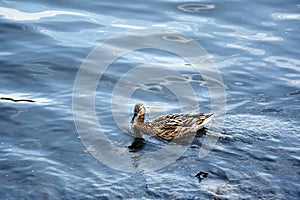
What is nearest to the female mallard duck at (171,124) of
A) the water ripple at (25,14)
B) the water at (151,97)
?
Answer: the water at (151,97)

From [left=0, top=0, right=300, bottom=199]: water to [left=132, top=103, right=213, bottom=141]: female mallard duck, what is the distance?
278 mm

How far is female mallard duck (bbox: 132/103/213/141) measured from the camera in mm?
12266

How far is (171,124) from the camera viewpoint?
40.5 ft

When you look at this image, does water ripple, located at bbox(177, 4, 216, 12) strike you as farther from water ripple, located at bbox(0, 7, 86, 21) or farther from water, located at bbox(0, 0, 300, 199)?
water ripple, located at bbox(0, 7, 86, 21)

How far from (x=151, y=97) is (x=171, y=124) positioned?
75.2 inches

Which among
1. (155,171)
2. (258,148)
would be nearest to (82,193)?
(155,171)

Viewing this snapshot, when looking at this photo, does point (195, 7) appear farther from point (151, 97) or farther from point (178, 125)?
point (178, 125)

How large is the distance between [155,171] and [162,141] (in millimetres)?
1932

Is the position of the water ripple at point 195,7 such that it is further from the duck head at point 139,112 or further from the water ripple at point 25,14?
the duck head at point 139,112

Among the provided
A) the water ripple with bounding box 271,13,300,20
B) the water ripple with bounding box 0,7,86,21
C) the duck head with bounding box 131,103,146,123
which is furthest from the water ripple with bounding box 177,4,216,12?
the duck head with bounding box 131,103,146,123

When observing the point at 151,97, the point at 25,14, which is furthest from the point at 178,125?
the point at 25,14

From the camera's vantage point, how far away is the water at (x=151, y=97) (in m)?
9.90

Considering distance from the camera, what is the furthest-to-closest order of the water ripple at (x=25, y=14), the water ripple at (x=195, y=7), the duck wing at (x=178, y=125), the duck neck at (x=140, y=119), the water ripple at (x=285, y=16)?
the water ripple at (x=195, y=7) → the water ripple at (x=285, y=16) → the water ripple at (x=25, y=14) → the duck neck at (x=140, y=119) → the duck wing at (x=178, y=125)

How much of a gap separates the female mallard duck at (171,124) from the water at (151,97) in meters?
0.28
